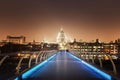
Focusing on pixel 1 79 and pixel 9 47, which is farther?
pixel 9 47

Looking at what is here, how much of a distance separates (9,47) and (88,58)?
106625 mm

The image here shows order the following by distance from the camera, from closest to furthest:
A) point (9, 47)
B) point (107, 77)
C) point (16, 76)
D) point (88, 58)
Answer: point (16, 76) → point (107, 77) → point (88, 58) → point (9, 47)

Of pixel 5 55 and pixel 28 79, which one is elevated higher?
pixel 5 55

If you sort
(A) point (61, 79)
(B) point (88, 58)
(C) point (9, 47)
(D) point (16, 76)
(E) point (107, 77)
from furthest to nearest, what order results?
(C) point (9, 47)
(B) point (88, 58)
(E) point (107, 77)
(A) point (61, 79)
(D) point (16, 76)

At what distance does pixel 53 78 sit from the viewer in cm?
1245

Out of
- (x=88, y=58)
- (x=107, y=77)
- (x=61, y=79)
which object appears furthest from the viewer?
(x=88, y=58)

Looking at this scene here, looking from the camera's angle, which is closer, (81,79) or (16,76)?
(16,76)

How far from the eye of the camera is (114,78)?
11.5m

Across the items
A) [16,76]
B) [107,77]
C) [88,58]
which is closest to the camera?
[16,76]

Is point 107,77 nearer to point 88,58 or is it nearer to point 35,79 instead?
point 35,79

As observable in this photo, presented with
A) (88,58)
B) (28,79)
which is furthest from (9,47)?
(28,79)

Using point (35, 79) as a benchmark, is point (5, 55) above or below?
above

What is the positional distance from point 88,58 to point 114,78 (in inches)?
525

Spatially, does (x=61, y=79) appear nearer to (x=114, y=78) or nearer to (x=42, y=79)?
(x=42, y=79)
